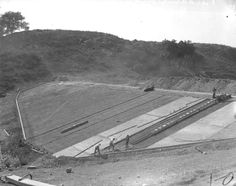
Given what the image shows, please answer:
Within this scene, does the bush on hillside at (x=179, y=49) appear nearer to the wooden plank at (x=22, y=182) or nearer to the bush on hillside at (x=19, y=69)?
the bush on hillside at (x=19, y=69)

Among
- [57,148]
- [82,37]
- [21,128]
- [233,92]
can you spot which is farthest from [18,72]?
[233,92]

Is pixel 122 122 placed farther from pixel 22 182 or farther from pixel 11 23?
pixel 11 23

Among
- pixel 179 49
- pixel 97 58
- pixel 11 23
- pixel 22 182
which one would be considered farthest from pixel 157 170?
pixel 11 23

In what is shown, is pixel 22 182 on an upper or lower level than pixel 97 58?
lower

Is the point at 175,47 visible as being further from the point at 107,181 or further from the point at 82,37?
the point at 107,181

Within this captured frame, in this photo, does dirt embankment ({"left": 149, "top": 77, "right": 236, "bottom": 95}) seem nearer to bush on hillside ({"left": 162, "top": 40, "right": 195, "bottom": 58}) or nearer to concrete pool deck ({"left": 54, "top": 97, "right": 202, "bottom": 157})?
concrete pool deck ({"left": 54, "top": 97, "right": 202, "bottom": 157})

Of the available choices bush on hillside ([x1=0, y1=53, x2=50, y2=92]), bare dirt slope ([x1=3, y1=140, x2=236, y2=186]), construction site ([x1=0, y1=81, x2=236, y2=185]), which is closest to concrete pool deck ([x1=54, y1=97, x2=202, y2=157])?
construction site ([x1=0, y1=81, x2=236, y2=185])
